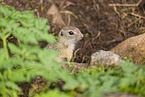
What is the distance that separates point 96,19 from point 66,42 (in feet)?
5.36

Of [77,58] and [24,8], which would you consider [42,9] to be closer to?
[24,8]

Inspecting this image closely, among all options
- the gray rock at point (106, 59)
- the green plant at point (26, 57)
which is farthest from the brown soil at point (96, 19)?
the green plant at point (26, 57)

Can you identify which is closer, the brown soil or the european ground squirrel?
the european ground squirrel

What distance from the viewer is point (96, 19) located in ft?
19.1

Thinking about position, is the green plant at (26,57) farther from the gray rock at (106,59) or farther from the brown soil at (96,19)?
the brown soil at (96,19)

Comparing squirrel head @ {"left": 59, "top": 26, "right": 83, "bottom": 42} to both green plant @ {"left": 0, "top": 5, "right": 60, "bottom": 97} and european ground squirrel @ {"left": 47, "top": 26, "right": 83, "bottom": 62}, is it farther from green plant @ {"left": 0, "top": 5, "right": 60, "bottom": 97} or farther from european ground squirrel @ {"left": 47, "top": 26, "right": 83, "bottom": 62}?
green plant @ {"left": 0, "top": 5, "right": 60, "bottom": 97}

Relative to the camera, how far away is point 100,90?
1.94 m

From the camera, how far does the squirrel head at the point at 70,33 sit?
4.62 meters

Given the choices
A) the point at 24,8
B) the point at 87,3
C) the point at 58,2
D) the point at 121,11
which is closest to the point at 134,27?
the point at 121,11

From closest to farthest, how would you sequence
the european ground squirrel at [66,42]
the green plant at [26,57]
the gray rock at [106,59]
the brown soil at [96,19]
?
the green plant at [26,57] → the gray rock at [106,59] → the european ground squirrel at [66,42] → the brown soil at [96,19]

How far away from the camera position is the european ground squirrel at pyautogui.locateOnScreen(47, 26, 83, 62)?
4535 millimetres

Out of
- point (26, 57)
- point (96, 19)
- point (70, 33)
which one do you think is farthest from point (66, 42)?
point (26, 57)

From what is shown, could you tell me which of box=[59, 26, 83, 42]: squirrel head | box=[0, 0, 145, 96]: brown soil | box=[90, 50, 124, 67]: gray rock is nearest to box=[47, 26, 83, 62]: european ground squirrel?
box=[59, 26, 83, 42]: squirrel head

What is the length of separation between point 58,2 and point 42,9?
648 millimetres
